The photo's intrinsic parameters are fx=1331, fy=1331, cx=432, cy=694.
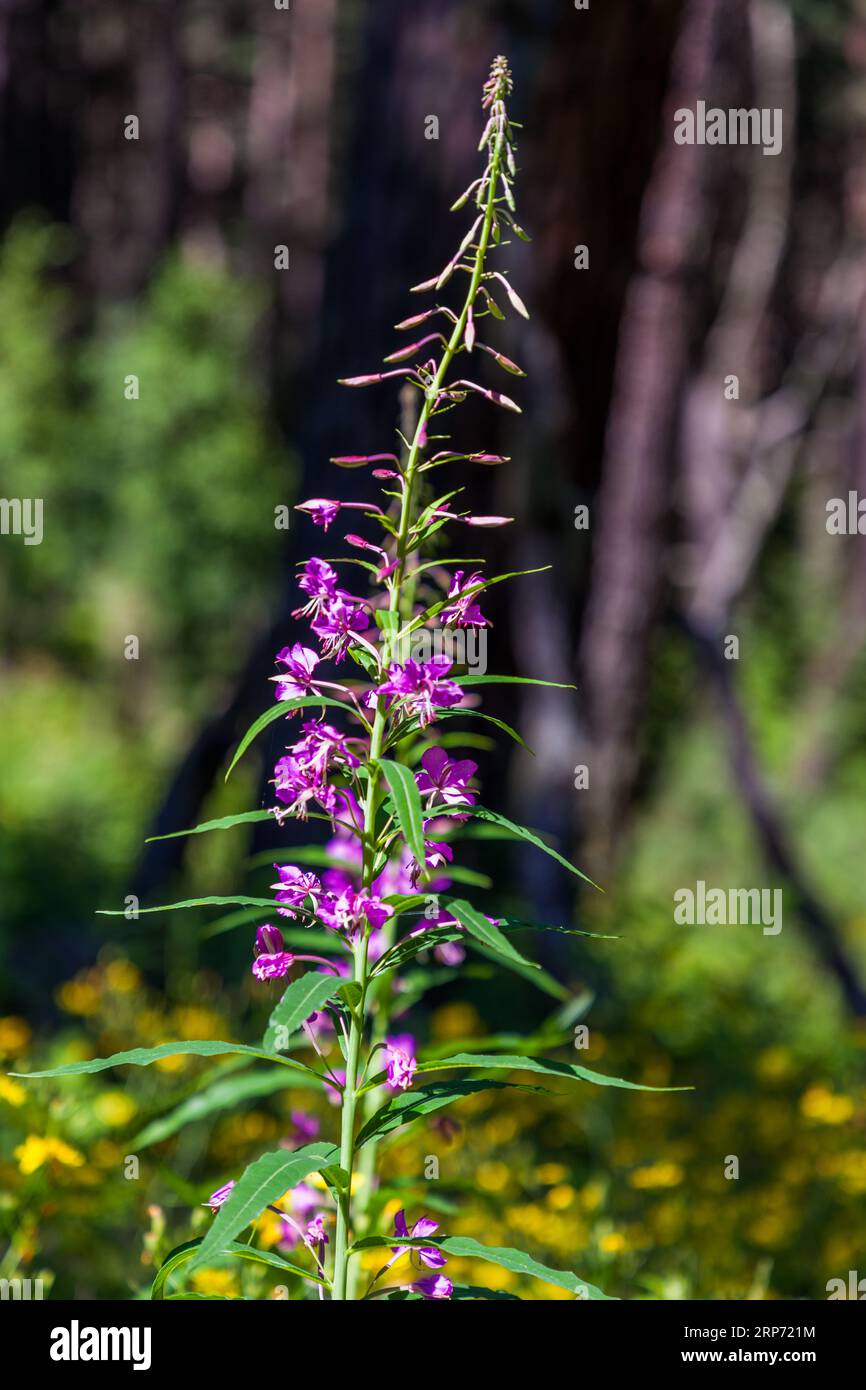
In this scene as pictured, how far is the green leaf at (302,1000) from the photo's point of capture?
134 cm

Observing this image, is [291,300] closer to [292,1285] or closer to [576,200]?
[576,200]

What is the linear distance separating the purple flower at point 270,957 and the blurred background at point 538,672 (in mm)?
580

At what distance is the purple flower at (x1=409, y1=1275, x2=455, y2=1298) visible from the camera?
1566 millimetres

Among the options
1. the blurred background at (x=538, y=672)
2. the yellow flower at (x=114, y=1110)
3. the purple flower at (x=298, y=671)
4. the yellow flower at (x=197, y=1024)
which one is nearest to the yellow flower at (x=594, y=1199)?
the blurred background at (x=538, y=672)

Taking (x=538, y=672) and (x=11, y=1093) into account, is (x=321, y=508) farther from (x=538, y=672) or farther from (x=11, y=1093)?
(x=538, y=672)

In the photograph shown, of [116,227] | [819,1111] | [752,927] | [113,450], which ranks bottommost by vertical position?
[819,1111]

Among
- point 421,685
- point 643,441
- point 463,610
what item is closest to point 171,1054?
point 421,685

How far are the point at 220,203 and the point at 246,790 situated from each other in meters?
21.6

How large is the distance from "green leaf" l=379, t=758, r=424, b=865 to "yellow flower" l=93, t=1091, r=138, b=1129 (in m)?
1.65

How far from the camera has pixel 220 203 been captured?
26.8 meters

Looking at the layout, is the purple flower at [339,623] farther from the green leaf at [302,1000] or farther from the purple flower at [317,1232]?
the purple flower at [317,1232]

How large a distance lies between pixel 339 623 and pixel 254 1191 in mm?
622

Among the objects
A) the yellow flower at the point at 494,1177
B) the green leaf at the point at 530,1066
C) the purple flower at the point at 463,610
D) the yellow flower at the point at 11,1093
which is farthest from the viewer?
the yellow flower at the point at 494,1177
